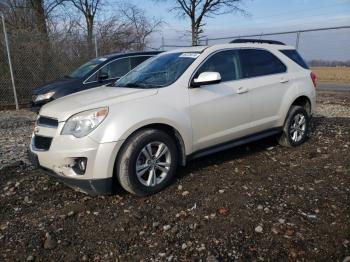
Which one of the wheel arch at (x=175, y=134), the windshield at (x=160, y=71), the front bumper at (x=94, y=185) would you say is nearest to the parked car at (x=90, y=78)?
the windshield at (x=160, y=71)

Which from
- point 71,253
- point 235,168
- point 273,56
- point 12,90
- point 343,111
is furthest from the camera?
point 12,90

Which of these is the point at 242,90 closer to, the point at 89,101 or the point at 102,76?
the point at 89,101

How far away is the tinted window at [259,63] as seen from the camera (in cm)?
Answer: 530

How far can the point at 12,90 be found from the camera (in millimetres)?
11922

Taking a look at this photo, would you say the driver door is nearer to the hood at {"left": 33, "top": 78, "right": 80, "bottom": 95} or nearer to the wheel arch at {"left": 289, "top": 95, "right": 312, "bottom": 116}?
the wheel arch at {"left": 289, "top": 95, "right": 312, "bottom": 116}

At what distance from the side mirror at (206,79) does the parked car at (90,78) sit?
4.49 meters

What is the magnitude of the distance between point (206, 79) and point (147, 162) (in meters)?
1.26

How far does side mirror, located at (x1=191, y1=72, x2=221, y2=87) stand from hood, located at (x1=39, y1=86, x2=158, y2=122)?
0.54 meters

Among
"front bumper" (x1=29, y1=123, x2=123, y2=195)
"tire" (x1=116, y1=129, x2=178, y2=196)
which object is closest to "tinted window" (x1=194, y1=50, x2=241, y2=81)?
"tire" (x1=116, y1=129, x2=178, y2=196)

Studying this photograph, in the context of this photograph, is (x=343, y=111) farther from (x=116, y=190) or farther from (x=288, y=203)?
(x=116, y=190)

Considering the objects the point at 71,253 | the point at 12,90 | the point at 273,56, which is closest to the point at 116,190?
the point at 71,253

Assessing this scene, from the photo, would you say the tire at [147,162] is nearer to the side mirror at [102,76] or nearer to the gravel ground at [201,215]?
the gravel ground at [201,215]

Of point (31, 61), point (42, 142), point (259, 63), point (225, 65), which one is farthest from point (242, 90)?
point (31, 61)

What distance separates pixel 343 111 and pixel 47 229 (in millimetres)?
8638
